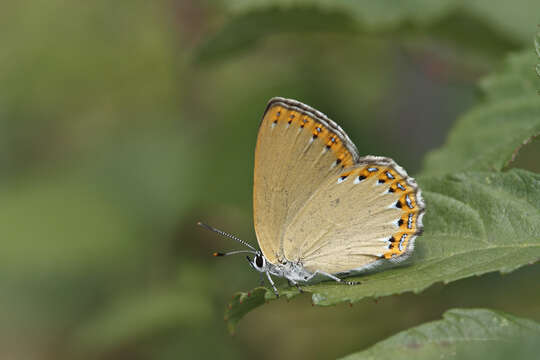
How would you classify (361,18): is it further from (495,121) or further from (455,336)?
(455,336)

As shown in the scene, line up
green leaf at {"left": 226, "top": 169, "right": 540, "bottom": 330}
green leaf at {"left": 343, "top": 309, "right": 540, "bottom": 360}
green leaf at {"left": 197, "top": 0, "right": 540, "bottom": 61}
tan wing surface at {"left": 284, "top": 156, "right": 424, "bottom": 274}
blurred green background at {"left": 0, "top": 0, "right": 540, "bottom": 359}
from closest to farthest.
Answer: green leaf at {"left": 343, "top": 309, "right": 540, "bottom": 360}
green leaf at {"left": 226, "top": 169, "right": 540, "bottom": 330}
tan wing surface at {"left": 284, "top": 156, "right": 424, "bottom": 274}
green leaf at {"left": 197, "top": 0, "right": 540, "bottom": 61}
blurred green background at {"left": 0, "top": 0, "right": 540, "bottom": 359}

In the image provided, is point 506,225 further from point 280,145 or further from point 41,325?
point 41,325

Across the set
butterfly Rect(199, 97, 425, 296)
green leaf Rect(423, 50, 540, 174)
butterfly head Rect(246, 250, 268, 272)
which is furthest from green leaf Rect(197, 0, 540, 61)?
butterfly head Rect(246, 250, 268, 272)

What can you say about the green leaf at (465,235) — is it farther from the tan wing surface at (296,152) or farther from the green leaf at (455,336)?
the tan wing surface at (296,152)

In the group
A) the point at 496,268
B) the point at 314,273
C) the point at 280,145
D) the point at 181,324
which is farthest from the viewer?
the point at 181,324

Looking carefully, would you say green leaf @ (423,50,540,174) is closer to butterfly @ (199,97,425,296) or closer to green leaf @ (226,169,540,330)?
butterfly @ (199,97,425,296)

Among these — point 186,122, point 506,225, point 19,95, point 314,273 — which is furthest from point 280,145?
point 19,95

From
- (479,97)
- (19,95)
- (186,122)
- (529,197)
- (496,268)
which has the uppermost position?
(19,95)

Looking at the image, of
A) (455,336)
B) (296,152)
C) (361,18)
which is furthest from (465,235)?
(361,18)
